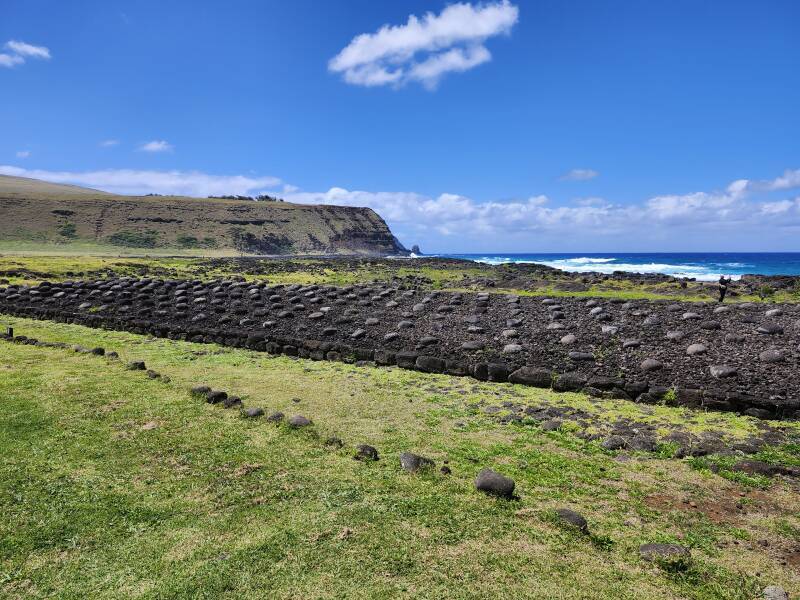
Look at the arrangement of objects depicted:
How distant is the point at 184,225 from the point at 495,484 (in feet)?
462

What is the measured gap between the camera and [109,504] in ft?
20.1

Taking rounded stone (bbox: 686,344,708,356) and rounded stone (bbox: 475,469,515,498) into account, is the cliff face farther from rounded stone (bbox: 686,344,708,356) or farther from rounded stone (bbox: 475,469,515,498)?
rounded stone (bbox: 475,469,515,498)

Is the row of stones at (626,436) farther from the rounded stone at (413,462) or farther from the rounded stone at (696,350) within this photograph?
the rounded stone at (696,350)

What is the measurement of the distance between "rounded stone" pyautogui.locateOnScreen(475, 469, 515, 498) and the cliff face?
122m

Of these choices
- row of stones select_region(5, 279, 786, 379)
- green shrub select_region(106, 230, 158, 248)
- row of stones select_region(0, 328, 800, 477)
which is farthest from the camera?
green shrub select_region(106, 230, 158, 248)

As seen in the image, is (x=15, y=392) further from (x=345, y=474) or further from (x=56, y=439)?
(x=345, y=474)

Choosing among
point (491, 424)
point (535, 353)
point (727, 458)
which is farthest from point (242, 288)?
point (727, 458)

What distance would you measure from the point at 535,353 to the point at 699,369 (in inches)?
157

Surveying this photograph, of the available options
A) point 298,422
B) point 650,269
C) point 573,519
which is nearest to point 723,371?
point 573,519

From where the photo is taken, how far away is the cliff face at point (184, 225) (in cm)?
11269

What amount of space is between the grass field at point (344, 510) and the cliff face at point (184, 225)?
388 feet

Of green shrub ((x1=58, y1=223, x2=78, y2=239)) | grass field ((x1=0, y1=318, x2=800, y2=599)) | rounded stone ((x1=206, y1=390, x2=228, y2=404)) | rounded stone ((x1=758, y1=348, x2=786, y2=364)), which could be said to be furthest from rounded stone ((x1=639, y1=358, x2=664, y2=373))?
green shrub ((x1=58, y1=223, x2=78, y2=239))

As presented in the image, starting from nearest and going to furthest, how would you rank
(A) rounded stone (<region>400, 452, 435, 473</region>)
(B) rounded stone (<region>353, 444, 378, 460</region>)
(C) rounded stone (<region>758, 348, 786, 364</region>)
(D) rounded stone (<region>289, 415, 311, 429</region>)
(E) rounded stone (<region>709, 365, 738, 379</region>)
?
(A) rounded stone (<region>400, 452, 435, 473</region>)
(B) rounded stone (<region>353, 444, 378, 460</region>)
(D) rounded stone (<region>289, 415, 311, 429</region>)
(E) rounded stone (<region>709, 365, 738, 379</region>)
(C) rounded stone (<region>758, 348, 786, 364</region>)

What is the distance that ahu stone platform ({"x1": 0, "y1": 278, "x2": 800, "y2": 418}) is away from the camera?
11305mm
